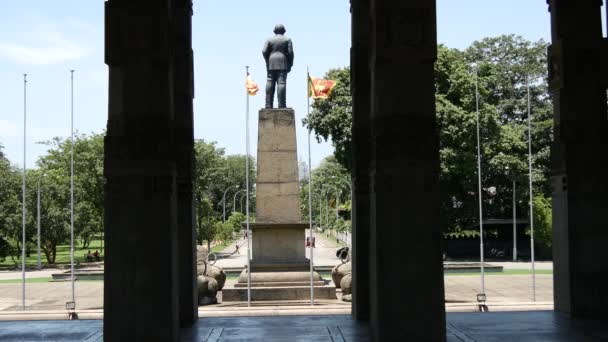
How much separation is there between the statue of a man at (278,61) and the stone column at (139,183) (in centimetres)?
2003

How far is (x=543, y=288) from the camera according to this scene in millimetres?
35250

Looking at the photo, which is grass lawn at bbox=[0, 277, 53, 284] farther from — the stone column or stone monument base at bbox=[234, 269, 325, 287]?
the stone column

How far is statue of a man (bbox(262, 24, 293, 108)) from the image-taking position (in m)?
30.7

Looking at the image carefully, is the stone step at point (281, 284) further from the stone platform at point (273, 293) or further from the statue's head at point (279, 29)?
the statue's head at point (279, 29)

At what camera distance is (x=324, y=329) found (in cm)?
1202

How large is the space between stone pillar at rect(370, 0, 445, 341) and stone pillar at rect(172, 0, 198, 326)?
3.45 m

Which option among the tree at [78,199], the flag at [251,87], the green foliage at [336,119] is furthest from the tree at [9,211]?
the flag at [251,87]

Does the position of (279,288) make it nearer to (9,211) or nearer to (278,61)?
(278,61)

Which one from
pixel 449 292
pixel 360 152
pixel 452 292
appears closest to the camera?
pixel 360 152

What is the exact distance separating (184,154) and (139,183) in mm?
2464

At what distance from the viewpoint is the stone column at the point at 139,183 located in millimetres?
10492

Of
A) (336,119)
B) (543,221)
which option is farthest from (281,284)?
(543,221)

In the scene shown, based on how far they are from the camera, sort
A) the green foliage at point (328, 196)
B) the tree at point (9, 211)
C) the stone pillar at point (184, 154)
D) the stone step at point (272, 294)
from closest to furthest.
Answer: the stone pillar at point (184, 154) → the stone step at point (272, 294) → the tree at point (9, 211) → the green foliage at point (328, 196)

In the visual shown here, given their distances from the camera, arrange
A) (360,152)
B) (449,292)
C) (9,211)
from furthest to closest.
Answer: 1. (9,211)
2. (449,292)
3. (360,152)
